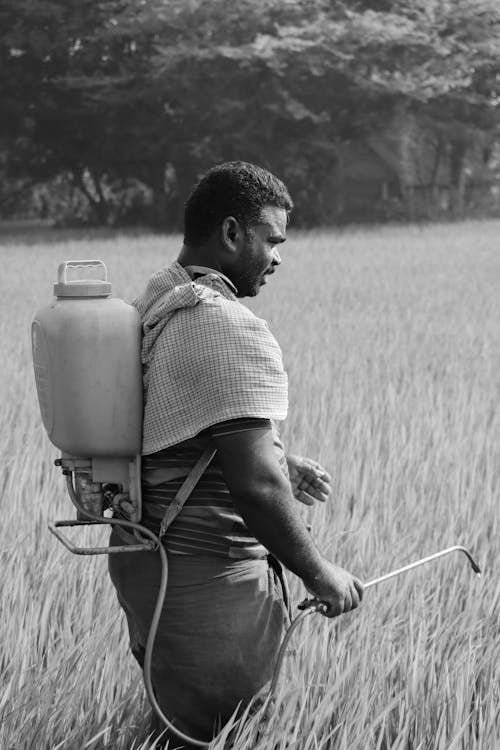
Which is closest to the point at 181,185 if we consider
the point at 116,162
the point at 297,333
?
the point at 116,162

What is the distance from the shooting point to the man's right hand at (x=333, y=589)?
1.68m

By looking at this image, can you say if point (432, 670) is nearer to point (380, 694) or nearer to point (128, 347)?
point (380, 694)

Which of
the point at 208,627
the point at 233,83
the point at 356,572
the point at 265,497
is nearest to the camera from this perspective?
the point at 265,497

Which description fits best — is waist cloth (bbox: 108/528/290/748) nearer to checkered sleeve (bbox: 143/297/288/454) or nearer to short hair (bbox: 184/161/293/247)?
checkered sleeve (bbox: 143/297/288/454)

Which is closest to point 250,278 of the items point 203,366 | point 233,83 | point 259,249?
point 259,249

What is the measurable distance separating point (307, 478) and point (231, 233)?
451mm

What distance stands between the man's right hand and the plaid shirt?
0.23m

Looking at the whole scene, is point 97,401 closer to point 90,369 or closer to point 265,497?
point 90,369

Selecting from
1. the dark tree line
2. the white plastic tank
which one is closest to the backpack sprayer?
the white plastic tank

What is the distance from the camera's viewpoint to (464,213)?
84.0 ft

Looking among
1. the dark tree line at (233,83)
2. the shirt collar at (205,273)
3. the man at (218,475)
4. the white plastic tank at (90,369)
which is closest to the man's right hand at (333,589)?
the man at (218,475)

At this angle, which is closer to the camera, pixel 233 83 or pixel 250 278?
pixel 250 278

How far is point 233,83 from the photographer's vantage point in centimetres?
2303

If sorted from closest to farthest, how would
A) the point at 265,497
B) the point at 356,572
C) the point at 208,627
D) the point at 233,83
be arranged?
the point at 265,497, the point at 208,627, the point at 356,572, the point at 233,83
